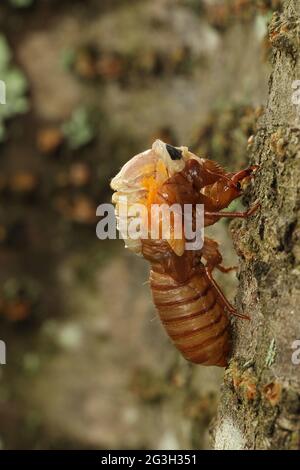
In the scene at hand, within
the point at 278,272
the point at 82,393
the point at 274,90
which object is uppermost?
the point at 274,90

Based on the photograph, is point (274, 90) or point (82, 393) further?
point (82, 393)

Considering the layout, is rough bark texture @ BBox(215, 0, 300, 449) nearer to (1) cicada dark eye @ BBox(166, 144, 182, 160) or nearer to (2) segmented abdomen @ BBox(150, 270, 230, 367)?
(2) segmented abdomen @ BBox(150, 270, 230, 367)

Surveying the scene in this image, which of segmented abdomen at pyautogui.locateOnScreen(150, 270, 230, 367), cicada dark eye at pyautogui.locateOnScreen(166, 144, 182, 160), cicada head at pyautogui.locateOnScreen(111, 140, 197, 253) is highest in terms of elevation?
cicada dark eye at pyautogui.locateOnScreen(166, 144, 182, 160)

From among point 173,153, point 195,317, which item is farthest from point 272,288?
point 173,153

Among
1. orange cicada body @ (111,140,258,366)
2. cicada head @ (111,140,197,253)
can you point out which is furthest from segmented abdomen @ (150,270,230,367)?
cicada head @ (111,140,197,253)
